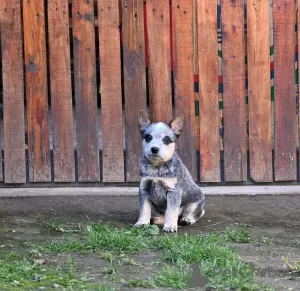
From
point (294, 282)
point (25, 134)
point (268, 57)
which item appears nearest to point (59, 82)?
point (25, 134)

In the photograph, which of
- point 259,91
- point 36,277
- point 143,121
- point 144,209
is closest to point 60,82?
point 143,121

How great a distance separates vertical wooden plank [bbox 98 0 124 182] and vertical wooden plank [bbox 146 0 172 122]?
36 cm

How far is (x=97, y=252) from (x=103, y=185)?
2.63m

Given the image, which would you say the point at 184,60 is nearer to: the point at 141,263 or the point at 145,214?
the point at 145,214

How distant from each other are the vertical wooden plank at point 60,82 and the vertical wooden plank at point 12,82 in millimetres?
346

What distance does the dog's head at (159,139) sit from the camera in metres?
7.08

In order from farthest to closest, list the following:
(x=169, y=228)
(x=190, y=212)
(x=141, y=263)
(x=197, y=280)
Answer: (x=190, y=212) < (x=169, y=228) < (x=141, y=263) < (x=197, y=280)

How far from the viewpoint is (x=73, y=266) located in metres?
5.64

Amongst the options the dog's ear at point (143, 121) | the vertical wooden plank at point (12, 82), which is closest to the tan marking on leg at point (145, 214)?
the dog's ear at point (143, 121)

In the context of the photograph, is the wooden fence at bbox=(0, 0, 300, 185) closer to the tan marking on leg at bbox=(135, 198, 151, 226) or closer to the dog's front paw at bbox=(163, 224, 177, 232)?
the tan marking on leg at bbox=(135, 198, 151, 226)

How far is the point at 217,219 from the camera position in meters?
7.64

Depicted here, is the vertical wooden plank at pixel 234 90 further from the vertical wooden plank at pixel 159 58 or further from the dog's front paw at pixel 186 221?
the dog's front paw at pixel 186 221

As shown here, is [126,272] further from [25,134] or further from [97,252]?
[25,134]

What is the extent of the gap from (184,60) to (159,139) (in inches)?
66.5
